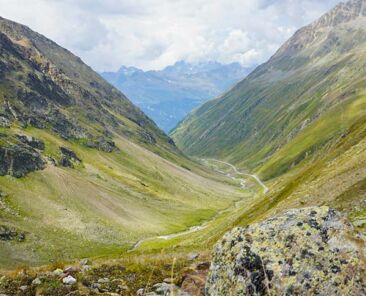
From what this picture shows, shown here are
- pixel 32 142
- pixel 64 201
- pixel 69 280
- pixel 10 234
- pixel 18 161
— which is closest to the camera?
pixel 69 280

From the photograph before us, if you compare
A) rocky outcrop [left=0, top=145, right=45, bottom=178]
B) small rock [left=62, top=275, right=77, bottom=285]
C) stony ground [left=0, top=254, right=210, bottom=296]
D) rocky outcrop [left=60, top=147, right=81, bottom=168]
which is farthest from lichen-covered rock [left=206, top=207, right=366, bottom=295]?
rocky outcrop [left=60, top=147, right=81, bottom=168]

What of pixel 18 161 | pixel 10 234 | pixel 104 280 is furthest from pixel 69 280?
pixel 18 161

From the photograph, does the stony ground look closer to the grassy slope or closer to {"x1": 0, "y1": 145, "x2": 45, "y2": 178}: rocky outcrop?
the grassy slope

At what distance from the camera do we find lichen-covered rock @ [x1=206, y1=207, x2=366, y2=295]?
821 centimetres

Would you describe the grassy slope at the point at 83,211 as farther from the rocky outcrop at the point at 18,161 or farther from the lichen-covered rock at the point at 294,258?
the lichen-covered rock at the point at 294,258

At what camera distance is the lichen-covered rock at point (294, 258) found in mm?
8211

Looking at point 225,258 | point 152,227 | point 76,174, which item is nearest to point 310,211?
point 225,258

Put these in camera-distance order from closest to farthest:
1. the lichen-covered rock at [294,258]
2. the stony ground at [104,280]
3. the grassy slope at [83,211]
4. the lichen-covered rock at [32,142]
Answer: the lichen-covered rock at [294,258] < the stony ground at [104,280] < the grassy slope at [83,211] < the lichen-covered rock at [32,142]

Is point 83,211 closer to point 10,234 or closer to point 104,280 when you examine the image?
point 10,234

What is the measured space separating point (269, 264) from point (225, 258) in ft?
4.94

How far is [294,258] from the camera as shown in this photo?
29.1 feet

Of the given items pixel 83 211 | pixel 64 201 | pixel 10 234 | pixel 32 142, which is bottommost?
pixel 10 234

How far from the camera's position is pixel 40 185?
134 metres

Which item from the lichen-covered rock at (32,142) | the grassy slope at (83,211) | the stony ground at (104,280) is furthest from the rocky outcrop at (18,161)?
the stony ground at (104,280)
